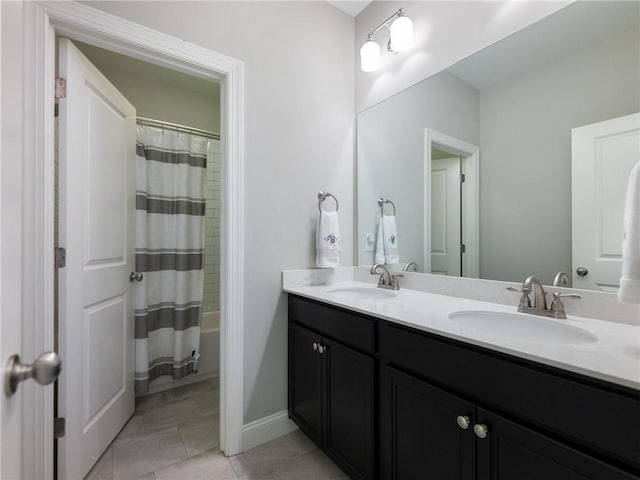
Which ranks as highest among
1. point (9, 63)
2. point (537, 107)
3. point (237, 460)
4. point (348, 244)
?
point (537, 107)

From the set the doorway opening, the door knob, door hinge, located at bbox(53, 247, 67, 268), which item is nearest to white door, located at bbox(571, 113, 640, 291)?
the door knob

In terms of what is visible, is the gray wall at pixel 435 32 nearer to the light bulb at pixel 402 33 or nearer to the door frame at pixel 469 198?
the light bulb at pixel 402 33

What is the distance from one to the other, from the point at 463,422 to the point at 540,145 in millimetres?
1123

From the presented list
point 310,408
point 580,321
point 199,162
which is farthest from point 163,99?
point 580,321

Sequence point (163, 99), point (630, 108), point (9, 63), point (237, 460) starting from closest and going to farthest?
point (9, 63)
point (630, 108)
point (237, 460)
point (163, 99)

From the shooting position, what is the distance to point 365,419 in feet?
3.94

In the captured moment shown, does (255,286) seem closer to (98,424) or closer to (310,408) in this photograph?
(310,408)

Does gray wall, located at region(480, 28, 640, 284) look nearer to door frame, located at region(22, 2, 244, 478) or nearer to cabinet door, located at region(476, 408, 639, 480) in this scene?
cabinet door, located at region(476, 408, 639, 480)

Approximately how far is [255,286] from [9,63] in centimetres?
→ 128

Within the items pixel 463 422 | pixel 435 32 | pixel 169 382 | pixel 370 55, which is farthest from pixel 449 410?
pixel 169 382

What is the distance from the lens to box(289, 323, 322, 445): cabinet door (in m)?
1.49

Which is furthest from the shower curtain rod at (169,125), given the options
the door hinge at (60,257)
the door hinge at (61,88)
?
the door hinge at (60,257)

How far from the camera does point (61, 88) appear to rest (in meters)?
1.30

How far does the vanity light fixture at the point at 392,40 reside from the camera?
5.35 ft
